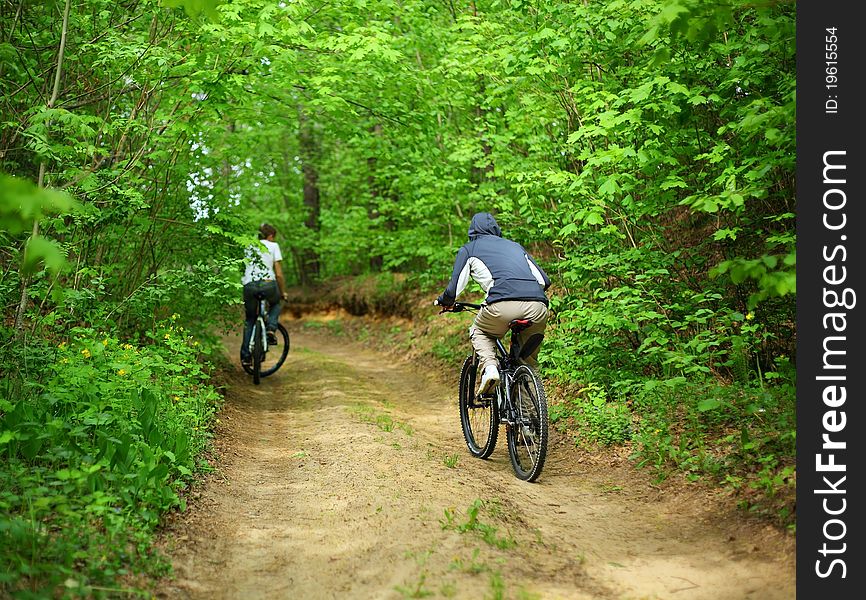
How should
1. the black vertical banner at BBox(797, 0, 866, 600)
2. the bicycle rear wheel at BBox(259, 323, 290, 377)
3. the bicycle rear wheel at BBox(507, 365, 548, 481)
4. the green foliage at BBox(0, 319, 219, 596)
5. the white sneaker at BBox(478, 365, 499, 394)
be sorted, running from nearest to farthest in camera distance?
the green foliage at BBox(0, 319, 219, 596) < the black vertical banner at BBox(797, 0, 866, 600) < the bicycle rear wheel at BBox(507, 365, 548, 481) < the white sneaker at BBox(478, 365, 499, 394) < the bicycle rear wheel at BBox(259, 323, 290, 377)

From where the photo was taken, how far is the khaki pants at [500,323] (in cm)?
645

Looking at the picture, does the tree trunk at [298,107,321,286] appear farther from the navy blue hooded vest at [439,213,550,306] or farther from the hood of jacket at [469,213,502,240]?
the navy blue hooded vest at [439,213,550,306]

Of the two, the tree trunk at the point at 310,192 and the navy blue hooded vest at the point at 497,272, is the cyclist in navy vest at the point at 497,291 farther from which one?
the tree trunk at the point at 310,192

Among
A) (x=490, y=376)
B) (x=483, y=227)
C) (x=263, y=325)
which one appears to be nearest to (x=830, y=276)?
(x=490, y=376)

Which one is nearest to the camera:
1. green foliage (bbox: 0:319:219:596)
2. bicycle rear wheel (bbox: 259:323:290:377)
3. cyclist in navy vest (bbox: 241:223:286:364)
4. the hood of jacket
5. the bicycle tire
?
green foliage (bbox: 0:319:219:596)

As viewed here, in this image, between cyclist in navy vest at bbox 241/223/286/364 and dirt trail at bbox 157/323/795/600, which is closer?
dirt trail at bbox 157/323/795/600

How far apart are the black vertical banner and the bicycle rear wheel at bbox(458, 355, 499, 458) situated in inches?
114

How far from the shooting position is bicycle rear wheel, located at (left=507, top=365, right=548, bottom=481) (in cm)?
605

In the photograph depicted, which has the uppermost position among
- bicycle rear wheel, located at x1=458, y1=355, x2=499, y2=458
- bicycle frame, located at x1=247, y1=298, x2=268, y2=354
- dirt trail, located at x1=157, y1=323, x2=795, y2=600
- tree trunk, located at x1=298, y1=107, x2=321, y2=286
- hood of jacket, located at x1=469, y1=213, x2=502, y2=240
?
tree trunk, located at x1=298, y1=107, x2=321, y2=286

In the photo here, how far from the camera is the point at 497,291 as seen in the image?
6477 mm

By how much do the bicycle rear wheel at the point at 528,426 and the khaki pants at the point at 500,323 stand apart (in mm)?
321

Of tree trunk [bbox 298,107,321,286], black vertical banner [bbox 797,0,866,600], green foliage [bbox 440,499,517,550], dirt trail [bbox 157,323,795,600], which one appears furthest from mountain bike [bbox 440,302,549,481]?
tree trunk [bbox 298,107,321,286]

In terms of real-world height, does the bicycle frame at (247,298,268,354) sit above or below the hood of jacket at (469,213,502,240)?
below

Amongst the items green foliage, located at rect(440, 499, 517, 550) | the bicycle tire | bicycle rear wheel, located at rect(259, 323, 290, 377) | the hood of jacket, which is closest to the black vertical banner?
green foliage, located at rect(440, 499, 517, 550)
